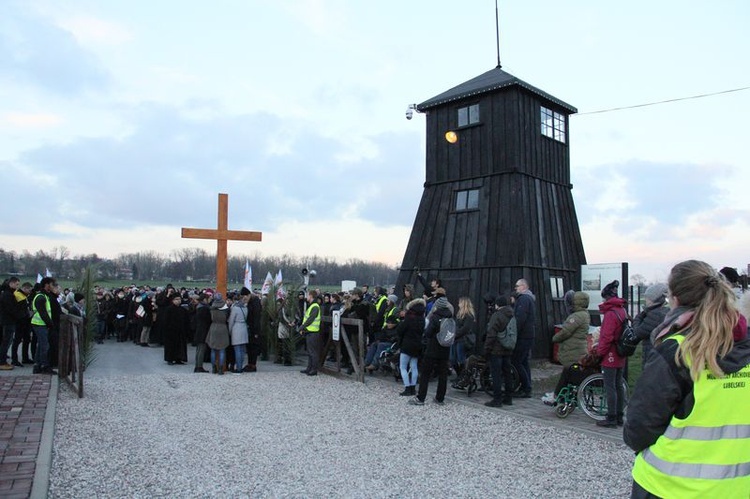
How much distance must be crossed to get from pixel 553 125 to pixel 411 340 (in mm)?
9551

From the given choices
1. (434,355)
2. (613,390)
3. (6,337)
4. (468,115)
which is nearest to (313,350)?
(434,355)

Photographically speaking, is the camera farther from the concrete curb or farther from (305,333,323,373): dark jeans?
the concrete curb

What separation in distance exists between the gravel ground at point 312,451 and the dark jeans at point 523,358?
141 cm

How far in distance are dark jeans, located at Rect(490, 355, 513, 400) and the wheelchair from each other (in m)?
0.99

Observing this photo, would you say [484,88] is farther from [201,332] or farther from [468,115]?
[201,332]

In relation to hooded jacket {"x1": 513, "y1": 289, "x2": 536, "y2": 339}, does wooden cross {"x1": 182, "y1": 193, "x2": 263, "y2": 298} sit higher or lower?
higher

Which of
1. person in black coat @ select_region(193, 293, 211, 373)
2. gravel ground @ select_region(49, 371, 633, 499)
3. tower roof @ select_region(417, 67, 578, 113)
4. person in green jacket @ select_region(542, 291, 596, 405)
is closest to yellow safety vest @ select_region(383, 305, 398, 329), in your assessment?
gravel ground @ select_region(49, 371, 633, 499)

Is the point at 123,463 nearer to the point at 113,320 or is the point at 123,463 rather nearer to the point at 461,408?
the point at 461,408

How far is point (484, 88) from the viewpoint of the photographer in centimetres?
1619

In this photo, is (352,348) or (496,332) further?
(352,348)

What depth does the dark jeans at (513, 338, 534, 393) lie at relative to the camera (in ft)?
A: 34.3

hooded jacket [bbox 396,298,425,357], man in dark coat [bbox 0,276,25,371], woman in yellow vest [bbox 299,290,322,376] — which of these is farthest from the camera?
woman in yellow vest [bbox 299,290,322,376]

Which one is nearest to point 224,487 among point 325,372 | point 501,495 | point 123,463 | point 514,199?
point 123,463

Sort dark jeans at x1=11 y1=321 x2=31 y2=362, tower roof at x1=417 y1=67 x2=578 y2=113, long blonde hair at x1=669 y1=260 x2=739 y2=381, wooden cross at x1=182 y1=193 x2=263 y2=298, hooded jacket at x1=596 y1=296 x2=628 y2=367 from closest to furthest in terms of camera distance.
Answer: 1. long blonde hair at x1=669 y1=260 x2=739 y2=381
2. hooded jacket at x1=596 y1=296 x2=628 y2=367
3. dark jeans at x1=11 y1=321 x2=31 y2=362
4. tower roof at x1=417 y1=67 x2=578 y2=113
5. wooden cross at x1=182 y1=193 x2=263 y2=298
